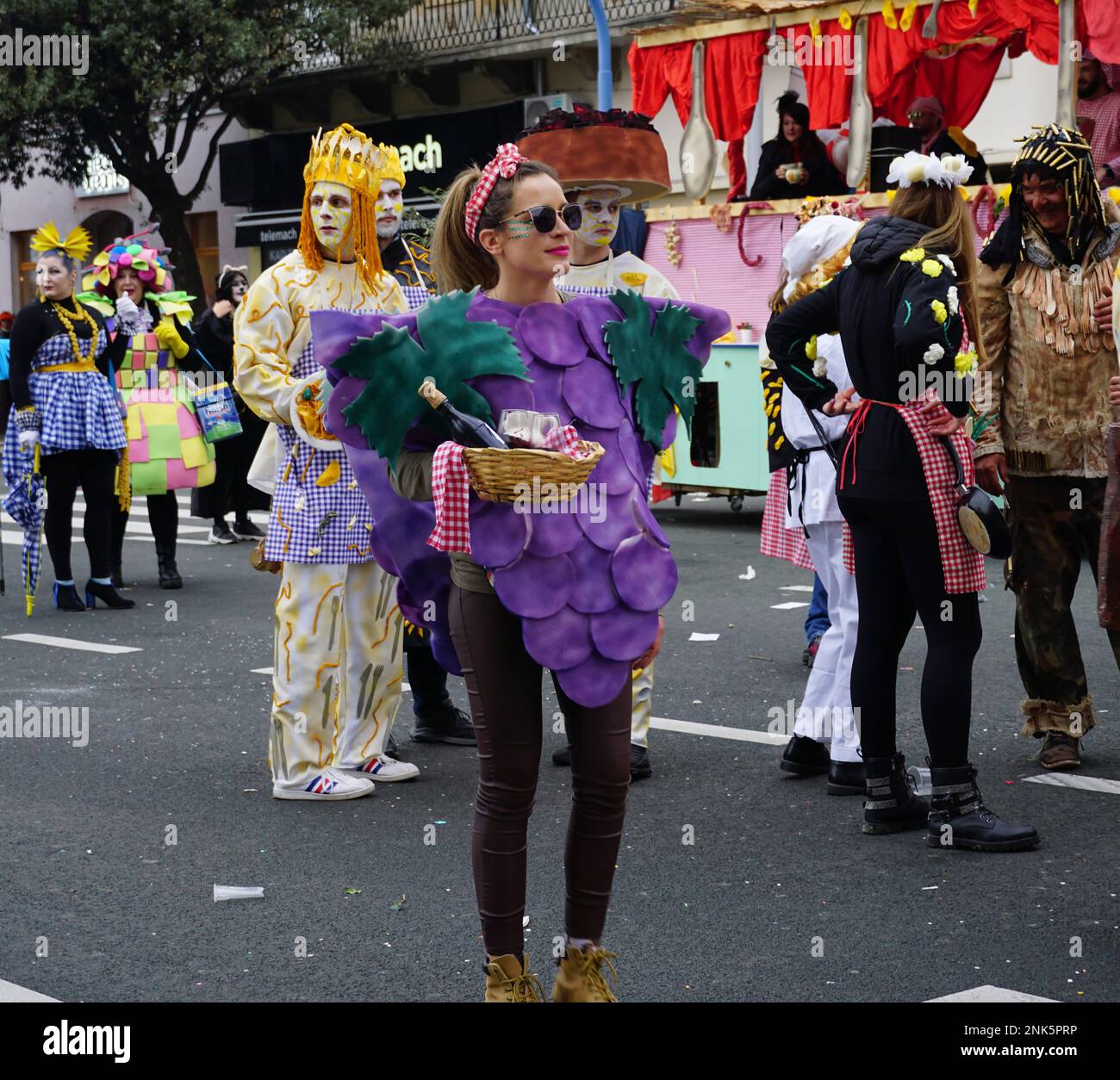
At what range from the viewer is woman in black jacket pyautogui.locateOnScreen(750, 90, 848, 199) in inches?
551

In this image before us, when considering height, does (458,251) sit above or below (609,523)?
above

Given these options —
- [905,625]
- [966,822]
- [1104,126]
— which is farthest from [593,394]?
[1104,126]

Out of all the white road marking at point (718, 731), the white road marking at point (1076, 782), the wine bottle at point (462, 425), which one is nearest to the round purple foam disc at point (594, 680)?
the wine bottle at point (462, 425)

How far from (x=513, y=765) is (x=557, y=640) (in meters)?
0.29

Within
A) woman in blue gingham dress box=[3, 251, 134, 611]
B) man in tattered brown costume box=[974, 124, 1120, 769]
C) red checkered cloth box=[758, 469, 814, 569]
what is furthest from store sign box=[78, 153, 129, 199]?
man in tattered brown costume box=[974, 124, 1120, 769]

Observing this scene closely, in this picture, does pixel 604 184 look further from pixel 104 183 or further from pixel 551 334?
pixel 104 183

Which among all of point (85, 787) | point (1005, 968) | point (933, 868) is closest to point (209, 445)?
point (85, 787)

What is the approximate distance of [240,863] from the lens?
17.0 feet

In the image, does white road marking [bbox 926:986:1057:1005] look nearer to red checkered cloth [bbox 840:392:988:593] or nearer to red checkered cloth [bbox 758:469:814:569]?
red checkered cloth [bbox 840:392:988:593]

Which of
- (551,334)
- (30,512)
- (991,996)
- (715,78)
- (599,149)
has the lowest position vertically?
(991,996)

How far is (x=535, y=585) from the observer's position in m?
3.67

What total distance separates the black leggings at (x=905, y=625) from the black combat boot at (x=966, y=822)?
0.18 ft

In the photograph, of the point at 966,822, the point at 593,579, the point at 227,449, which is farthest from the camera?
the point at 227,449

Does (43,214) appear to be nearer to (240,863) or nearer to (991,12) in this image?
(991,12)
